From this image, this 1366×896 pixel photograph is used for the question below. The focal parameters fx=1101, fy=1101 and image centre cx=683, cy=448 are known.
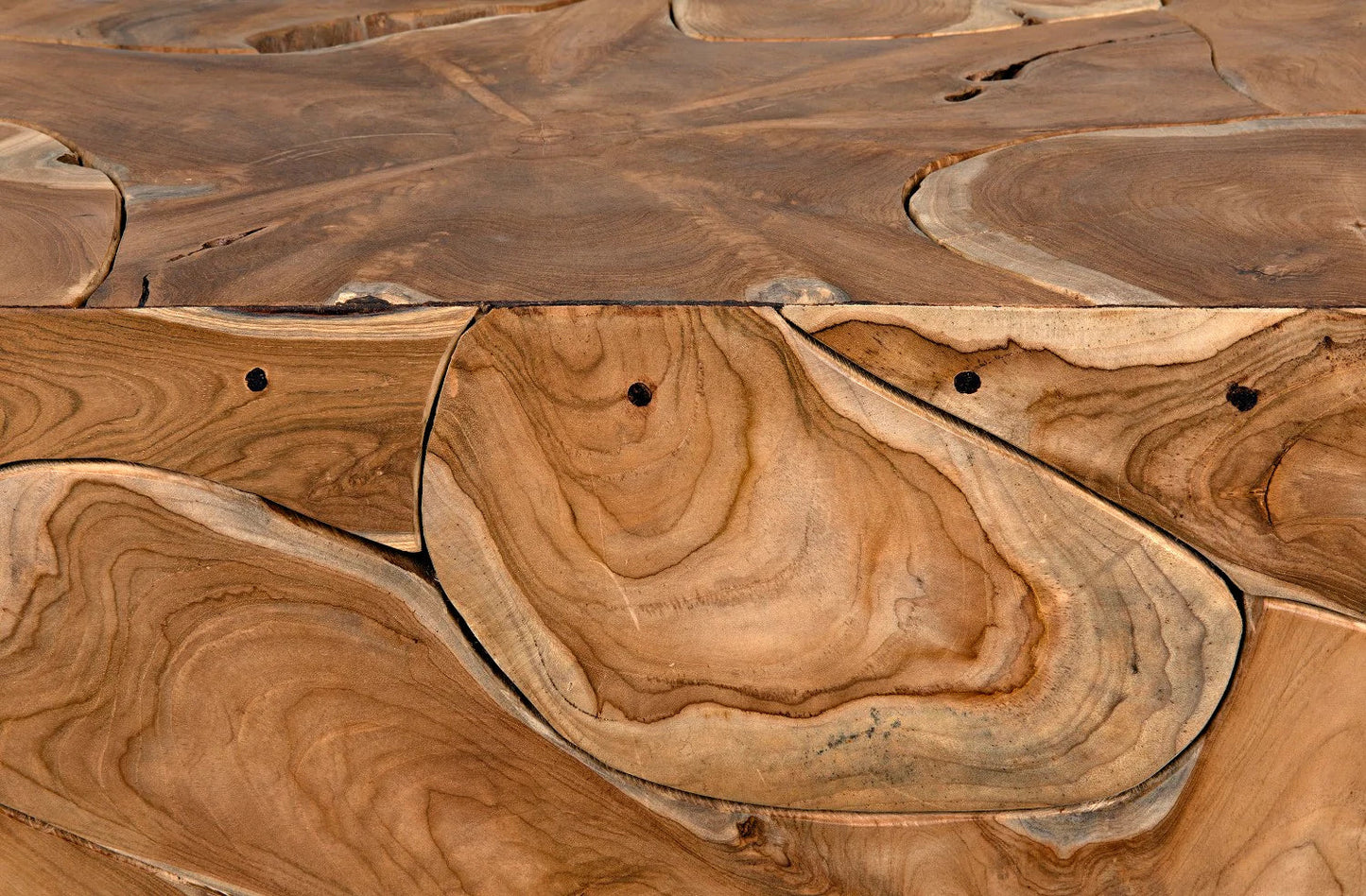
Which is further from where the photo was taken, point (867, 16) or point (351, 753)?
point (867, 16)

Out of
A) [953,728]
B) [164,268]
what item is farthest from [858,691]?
[164,268]

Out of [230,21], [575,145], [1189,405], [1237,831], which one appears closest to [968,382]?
[1189,405]

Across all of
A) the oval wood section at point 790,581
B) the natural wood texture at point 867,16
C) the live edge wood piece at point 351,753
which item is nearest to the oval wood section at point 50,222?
the live edge wood piece at point 351,753

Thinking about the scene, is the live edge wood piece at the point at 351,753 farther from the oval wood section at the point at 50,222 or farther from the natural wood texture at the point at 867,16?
the natural wood texture at the point at 867,16

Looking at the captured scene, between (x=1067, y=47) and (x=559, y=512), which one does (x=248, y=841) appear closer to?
(x=559, y=512)

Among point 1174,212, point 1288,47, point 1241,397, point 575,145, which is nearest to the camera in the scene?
point 1241,397

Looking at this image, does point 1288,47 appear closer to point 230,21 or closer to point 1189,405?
point 1189,405

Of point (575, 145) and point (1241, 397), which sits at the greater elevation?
point (575, 145)
